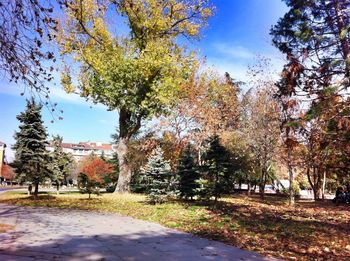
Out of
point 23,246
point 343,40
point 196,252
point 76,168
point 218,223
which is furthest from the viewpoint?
point 76,168

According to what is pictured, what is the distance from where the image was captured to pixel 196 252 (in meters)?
7.79

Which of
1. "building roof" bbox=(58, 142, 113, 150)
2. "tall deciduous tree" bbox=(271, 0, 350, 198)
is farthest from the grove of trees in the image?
"building roof" bbox=(58, 142, 113, 150)

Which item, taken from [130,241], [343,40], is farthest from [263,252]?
[343,40]

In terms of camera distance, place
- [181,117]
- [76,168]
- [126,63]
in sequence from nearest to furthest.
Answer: [126,63], [181,117], [76,168]

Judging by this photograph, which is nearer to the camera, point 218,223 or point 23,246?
point 23,246

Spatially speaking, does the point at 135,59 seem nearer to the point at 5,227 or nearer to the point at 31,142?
the point at 31,142

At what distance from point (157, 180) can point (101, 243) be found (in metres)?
10.1

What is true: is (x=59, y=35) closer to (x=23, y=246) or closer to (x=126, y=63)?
(x=126, y=63)

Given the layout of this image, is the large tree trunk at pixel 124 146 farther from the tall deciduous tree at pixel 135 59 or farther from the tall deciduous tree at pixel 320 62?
the tall deciduous tree at pixel 320 62

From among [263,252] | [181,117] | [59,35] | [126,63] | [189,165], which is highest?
[59,35]

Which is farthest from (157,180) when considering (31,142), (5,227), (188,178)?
(31,142)

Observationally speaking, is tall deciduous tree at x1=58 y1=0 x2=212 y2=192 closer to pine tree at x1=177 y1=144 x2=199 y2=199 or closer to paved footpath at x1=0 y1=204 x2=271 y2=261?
pine tree at x1=177 y1=144 x2=199 y2=199

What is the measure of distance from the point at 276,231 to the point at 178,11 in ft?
67.1

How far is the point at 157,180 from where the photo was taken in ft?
59.6
